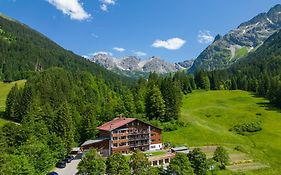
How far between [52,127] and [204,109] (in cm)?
7068

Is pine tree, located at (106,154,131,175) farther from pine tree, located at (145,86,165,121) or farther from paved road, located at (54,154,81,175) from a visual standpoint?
pine tree, located at (145,86,165,121)

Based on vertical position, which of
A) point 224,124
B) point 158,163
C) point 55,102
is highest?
point 55,102

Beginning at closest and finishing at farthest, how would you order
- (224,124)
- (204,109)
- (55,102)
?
(224,124) → (55,102) → (204,109)

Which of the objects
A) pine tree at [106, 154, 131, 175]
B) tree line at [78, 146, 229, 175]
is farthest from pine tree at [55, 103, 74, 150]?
pine tree at [106, 154, 131, 175]

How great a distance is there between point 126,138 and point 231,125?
4227cm

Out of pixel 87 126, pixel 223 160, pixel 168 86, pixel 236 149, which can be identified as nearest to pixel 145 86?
pixel 168 86

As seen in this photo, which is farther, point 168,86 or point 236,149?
point 168,86

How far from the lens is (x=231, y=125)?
117m

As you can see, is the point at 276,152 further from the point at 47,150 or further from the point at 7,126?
the point at 7,126

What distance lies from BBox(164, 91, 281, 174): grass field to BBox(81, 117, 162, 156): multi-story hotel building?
6.79 m

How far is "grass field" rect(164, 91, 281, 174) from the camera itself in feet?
299

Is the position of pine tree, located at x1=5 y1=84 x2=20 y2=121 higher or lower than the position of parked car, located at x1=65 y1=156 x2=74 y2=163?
higher

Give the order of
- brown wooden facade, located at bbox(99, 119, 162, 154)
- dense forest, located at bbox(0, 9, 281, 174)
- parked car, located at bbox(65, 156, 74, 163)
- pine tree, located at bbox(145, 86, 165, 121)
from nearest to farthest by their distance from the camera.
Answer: dense forest, located at bbox(0, 9, 281, 174) < parked car, located at bbox(65, 156, 74, 163) < brown wooden facade, located at bbox(99, 119, 162, 154) < pine tree, located at bbox(145, 86, 165, 121)

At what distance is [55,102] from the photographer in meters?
127
